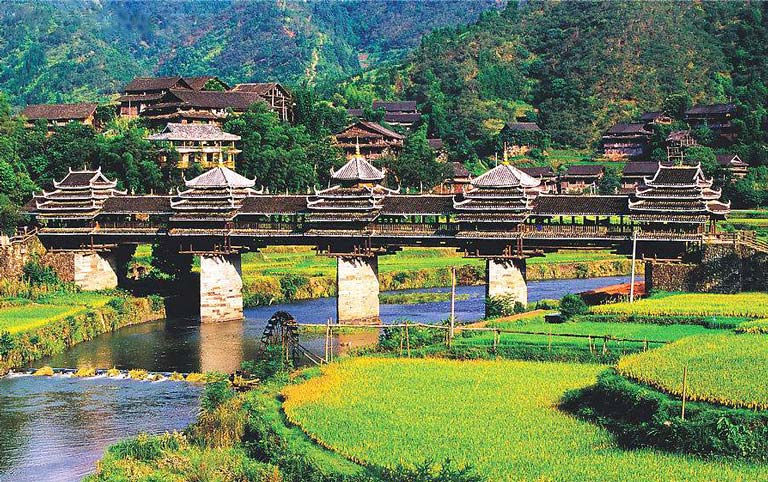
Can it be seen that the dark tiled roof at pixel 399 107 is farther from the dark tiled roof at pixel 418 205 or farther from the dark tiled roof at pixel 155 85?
the dark tiled roof at pixel 418 205

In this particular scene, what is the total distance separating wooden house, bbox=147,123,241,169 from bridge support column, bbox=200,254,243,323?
2741 centimetres

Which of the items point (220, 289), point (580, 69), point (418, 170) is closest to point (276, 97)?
point (418, 170)

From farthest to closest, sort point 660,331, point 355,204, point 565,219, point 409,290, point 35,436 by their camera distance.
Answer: point 565,219
point 409,290
point 355,204
point 660,331
point 35,436

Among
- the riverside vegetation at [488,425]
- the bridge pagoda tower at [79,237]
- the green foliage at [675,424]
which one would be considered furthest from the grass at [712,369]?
the bridge pagoda tower at [79,237]

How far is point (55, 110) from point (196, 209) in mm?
52020

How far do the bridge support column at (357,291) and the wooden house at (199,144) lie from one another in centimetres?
3275

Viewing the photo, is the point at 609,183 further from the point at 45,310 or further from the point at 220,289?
the point at 45,310

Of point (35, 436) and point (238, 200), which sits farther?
point (238, 200)

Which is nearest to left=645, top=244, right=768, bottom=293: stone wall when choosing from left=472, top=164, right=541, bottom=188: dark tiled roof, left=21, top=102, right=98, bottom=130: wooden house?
left=472, top=164, right=541, bottom=188: dark tiled roof

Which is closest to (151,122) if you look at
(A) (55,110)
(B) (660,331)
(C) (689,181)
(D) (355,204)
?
(A) (55,110)

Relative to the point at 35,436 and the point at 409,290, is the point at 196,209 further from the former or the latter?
the point at 35,436

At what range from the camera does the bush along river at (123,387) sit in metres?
39.7

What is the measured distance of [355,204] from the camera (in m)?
66.3

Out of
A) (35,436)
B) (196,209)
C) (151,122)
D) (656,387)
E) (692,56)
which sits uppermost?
(692,56)
